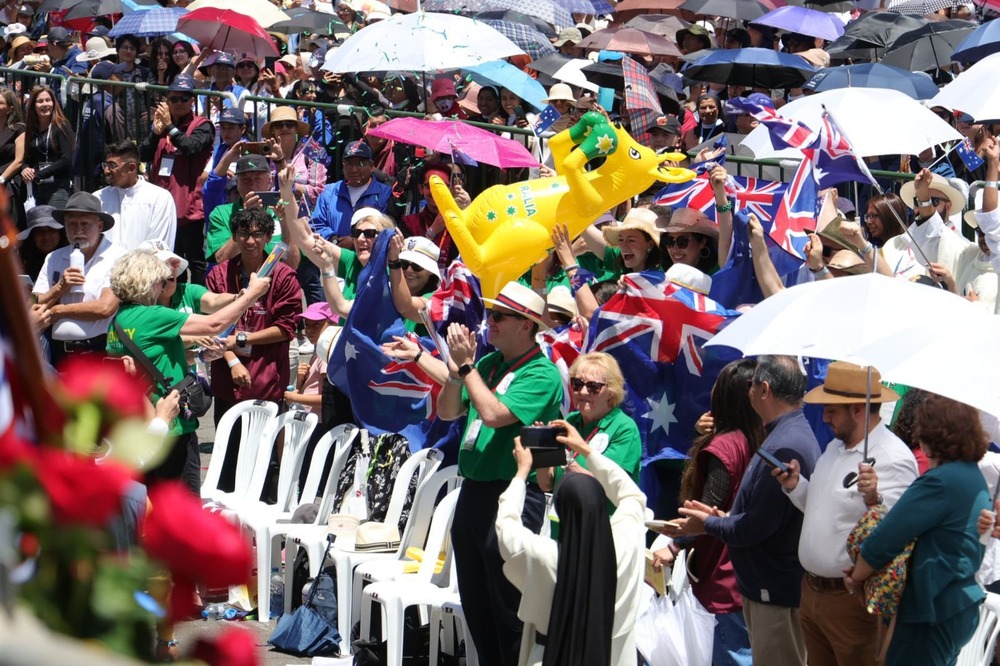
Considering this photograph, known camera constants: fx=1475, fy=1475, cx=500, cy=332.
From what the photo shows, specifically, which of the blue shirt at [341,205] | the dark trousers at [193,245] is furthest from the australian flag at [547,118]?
the dark trousers at [193,245]

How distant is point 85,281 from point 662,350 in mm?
4019

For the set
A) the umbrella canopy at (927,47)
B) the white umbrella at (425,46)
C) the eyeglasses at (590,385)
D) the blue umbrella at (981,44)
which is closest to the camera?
the eyeglasses at (590,385)

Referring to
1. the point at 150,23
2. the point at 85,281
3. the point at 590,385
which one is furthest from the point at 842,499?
the point at 150,23

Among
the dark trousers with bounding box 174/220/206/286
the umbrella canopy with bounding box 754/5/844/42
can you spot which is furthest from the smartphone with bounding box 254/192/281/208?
the umbrella canopy with bounding box 754/5/844/42

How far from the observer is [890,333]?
4.89m

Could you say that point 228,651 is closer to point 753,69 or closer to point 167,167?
point 167,167

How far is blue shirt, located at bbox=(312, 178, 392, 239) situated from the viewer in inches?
400

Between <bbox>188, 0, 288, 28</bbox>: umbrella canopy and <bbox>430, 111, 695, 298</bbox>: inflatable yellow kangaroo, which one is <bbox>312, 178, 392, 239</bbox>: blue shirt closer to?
<bbox>430, 111, 695, 298</bbox>: inflatable yellow kangaroo

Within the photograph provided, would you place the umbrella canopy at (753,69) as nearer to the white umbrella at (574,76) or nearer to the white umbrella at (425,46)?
the white umbrella at (574,76)

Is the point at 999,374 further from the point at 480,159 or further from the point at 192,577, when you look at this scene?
the point at 480,159

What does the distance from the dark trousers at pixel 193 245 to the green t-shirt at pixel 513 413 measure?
6397 mm

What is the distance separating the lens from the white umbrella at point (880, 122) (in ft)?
26.3

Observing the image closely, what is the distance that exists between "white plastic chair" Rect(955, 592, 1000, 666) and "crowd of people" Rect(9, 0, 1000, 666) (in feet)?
0.99

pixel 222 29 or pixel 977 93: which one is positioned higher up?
pixel 977 93
